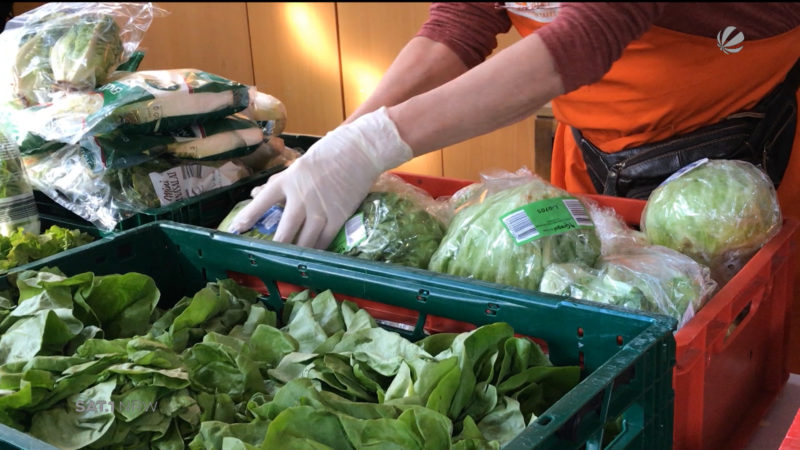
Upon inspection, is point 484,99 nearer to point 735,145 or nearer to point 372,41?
point 735,145

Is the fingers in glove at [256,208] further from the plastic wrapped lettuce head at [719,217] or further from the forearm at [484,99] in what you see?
the plastic wrapped lettuce head at [719,217]

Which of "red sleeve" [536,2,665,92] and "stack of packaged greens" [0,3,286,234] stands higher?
"red sleeve" [536,2,665,92]

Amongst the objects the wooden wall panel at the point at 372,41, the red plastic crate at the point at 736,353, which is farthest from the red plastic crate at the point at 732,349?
the wooden wall panel at the point at 372,41

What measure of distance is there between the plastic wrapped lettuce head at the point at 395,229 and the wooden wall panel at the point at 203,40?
126 inches

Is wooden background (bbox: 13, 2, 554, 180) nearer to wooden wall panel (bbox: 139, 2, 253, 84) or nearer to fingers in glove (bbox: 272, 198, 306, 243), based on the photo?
wooden wall panel (bbox: 139, 2, 253, 84)

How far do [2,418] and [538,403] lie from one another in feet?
1.84

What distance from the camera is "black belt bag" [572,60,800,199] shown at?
1.49m

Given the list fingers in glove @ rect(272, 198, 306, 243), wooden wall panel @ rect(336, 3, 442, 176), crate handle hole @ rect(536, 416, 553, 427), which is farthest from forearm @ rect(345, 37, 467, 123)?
wooden wall panel @ rect(336, 3, 442, 176)

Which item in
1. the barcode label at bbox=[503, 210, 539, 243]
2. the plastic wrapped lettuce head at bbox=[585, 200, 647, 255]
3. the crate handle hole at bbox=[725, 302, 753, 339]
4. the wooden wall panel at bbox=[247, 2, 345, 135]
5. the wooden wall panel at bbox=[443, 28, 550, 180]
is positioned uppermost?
the barcode label at bbox=[503, 210, 539, 243]

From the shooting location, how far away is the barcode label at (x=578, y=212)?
42.8 inches

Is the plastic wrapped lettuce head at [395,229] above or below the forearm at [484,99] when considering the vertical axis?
below

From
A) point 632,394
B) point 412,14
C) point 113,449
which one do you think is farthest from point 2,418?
point 412,14

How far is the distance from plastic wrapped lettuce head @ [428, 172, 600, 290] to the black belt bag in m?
0.48

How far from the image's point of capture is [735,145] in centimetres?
149
